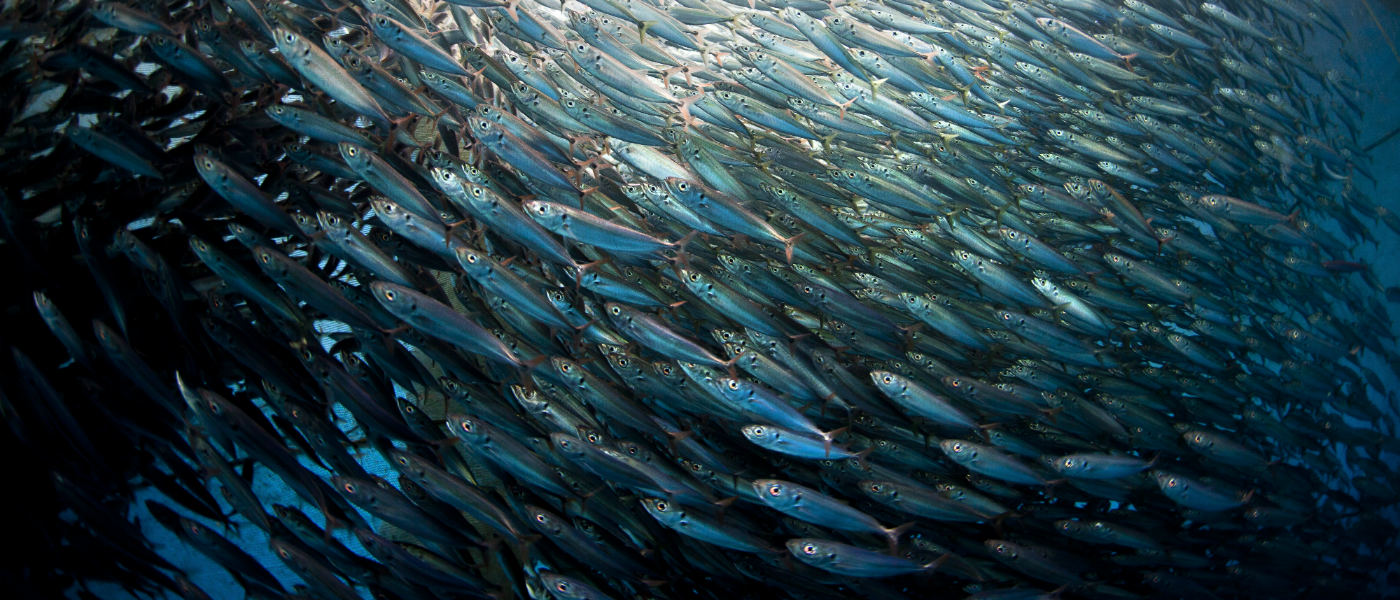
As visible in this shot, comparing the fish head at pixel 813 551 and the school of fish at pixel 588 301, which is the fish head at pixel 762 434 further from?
the fish head at pixel 813 551

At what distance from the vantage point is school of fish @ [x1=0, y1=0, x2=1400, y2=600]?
2953 mm

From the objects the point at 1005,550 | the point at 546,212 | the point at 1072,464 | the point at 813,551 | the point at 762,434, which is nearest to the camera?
the point at 546,212

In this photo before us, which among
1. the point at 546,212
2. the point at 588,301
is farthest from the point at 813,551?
the point at 546,212

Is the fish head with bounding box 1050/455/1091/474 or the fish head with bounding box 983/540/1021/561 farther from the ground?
the fish head with bounding box 1050/455/1091/474

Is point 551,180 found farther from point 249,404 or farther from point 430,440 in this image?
point 249,404

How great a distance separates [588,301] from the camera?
11.3 feet

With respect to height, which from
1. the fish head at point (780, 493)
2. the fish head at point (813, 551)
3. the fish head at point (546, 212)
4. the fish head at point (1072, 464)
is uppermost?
the fish head at point (546, 212)

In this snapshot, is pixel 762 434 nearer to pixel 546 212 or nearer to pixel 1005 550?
pixel 546 212

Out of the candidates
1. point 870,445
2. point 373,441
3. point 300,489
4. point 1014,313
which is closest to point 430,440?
point 373,441

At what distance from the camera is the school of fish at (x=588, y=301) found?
295 centimetres

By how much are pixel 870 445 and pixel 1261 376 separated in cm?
468

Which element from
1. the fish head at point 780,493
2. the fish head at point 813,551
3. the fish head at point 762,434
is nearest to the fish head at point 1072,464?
the fish head at point 813,551

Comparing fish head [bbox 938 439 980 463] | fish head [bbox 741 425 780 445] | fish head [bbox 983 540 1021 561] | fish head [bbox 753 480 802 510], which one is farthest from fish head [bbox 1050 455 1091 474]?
fish head [bbox 741 425 780 445]

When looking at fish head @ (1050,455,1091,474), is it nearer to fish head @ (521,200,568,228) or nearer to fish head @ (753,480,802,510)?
fish head @ (753,480,802,510)
